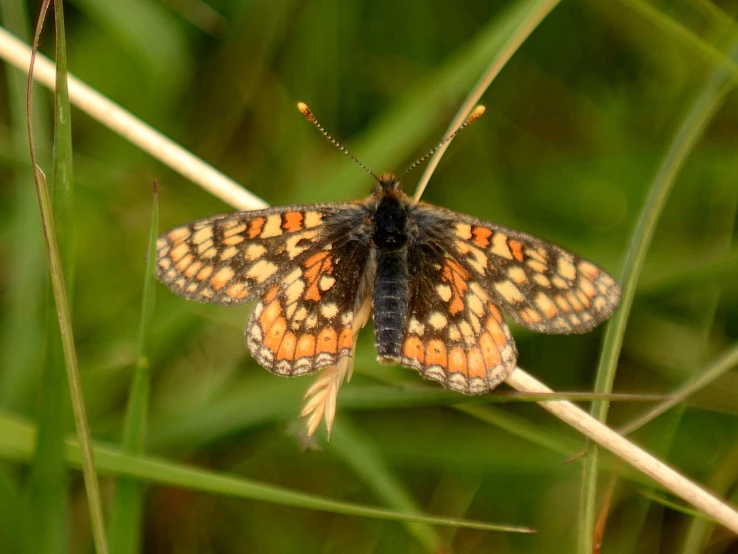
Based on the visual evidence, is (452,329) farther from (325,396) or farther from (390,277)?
(325,396)

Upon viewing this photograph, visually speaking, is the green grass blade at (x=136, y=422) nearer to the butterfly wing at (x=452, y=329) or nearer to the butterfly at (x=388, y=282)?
the butterfly at (x=388, y=282)

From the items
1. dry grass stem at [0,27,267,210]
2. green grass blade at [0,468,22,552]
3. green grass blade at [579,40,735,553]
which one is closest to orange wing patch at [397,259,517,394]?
green grass blade at [579,40,735,553]

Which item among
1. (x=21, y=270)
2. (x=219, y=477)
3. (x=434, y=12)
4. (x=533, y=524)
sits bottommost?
(x=219, y=477)

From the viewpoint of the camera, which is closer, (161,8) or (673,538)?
(673,538)

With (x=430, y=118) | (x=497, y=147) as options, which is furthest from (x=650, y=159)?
(x=430, y=118)

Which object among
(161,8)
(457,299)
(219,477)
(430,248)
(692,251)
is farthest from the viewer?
(161,8)

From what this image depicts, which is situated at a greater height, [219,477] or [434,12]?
[434,12]

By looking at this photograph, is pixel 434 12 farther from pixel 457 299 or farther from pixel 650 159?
pixel 457 299

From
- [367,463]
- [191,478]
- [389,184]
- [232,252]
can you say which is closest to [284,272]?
[232,252]
